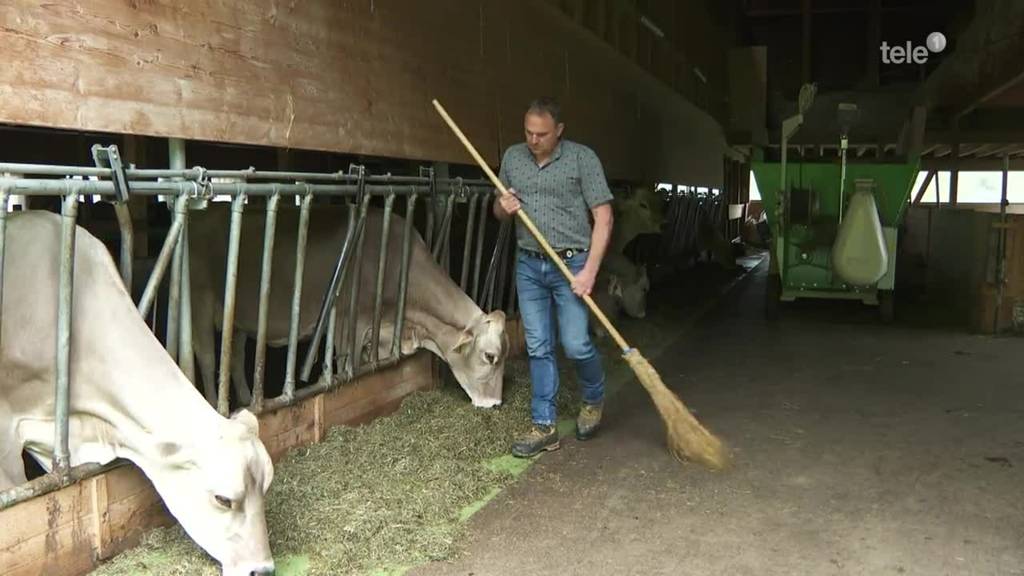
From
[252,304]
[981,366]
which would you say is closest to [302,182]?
[252,304]

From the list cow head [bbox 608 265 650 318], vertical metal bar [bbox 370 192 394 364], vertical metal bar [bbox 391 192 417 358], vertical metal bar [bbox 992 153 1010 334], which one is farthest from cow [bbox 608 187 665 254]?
vertical metal bar [bbox 370 192 394 364]

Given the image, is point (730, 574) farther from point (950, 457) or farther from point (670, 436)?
point (950, 457)

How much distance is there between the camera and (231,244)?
3502mm

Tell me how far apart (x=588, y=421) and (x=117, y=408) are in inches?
99.3

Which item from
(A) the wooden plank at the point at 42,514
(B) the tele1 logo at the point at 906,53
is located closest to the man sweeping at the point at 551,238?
(A) the wooden plank at the point at 42,514

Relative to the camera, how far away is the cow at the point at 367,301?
4863mm

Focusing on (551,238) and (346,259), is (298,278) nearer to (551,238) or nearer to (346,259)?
(346,259)

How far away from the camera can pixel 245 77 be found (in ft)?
11.6

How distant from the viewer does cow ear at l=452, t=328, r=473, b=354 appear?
4.89m

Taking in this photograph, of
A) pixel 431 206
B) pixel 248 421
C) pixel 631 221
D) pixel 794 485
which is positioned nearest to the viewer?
pixel 248 421

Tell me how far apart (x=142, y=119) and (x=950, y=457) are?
3.92 metres

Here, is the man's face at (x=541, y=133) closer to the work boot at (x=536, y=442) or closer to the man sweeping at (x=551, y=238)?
the man sweeping at (x=551, y=238)

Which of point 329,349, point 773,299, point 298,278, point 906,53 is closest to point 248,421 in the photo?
point 298,278

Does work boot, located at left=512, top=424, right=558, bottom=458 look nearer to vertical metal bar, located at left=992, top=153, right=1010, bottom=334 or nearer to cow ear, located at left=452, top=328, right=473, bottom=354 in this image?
cow ear, located at left=452, top=328, right=473, bottom=354
